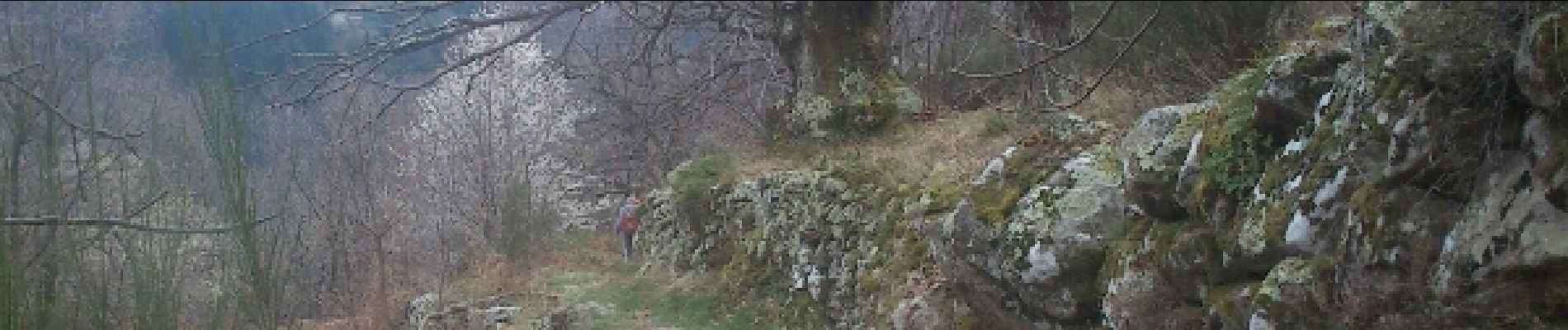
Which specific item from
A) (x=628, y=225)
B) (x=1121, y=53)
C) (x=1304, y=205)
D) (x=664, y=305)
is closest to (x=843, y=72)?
(x=664, y=305)

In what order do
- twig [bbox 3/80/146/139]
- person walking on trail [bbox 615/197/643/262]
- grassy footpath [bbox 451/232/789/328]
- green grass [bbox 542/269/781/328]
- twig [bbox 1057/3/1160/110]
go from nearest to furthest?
1. twig [bbox 1057/3/1160/110]
2. twig [bbox 3/80/146/139]
3. green grass [bbox 542/269/781/328]
4. grassy footpath [bbox 451/232/789/328]
5. person walking on trail [bbox 615/197/643/262]

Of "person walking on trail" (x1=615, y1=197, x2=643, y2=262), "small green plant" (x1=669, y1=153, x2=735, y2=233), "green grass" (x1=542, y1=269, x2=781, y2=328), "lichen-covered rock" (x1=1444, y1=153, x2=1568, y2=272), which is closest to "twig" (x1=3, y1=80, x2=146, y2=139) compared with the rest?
"lichen-covered rock" (x1=1444, y1=153, x2=1568, y2=272)

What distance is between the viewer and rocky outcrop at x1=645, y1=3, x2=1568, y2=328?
2.93 metres

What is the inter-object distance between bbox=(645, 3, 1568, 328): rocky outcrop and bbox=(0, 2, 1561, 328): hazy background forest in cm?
26

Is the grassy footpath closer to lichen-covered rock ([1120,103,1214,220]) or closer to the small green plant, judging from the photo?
the small green plant

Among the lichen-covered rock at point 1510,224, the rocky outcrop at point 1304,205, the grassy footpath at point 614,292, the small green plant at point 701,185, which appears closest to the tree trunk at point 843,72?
the small green plant at point 701,185

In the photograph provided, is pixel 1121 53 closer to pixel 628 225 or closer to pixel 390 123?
pixel 628 225

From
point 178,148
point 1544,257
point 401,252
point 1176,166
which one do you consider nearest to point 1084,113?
point 1176,166

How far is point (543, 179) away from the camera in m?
20.0

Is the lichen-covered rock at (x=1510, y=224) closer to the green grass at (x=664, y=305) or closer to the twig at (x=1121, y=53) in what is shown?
the twig at (x=1121, y=53)

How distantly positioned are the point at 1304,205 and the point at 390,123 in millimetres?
12809

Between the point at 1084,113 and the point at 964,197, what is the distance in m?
1.78

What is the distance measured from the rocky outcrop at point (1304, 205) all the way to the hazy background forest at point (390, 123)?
0.26 meters

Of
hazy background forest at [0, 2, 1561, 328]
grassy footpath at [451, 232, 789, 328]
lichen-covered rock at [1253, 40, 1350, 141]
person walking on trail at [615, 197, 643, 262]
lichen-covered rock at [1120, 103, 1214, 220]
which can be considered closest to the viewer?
hazy background forest at [0, 2, 1561, 328]
